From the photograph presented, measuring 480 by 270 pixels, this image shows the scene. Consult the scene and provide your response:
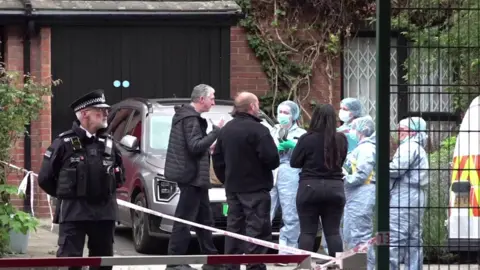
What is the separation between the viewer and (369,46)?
18844mm

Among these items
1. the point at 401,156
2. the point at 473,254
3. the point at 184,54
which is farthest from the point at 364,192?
the point at 184,54

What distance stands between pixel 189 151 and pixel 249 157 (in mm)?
860

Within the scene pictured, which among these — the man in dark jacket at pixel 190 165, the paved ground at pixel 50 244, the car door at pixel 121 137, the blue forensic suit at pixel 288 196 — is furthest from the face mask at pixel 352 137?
the car door at pixel 121 137

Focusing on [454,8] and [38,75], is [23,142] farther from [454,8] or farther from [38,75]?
[454,8]

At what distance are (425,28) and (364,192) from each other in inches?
178

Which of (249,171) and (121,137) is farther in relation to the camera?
(121,137)

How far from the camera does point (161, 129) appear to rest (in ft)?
47.0

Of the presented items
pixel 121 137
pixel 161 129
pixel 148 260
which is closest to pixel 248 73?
pixel 121 137

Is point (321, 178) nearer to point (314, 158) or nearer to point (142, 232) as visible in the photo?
point (314, 158)

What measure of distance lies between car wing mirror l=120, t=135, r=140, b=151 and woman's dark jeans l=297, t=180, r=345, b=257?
10.5 ft

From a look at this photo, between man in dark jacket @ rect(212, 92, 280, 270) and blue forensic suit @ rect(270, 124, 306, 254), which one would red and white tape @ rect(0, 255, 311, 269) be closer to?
man in dark jacket @ rect(212, 92, 280, 270)

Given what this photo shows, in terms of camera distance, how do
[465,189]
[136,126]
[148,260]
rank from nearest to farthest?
[148,260] < [465,189] < [136,126]

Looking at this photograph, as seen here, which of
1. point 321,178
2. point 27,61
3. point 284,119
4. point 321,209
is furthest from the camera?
point 27,61

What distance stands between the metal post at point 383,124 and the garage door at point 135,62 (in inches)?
423
